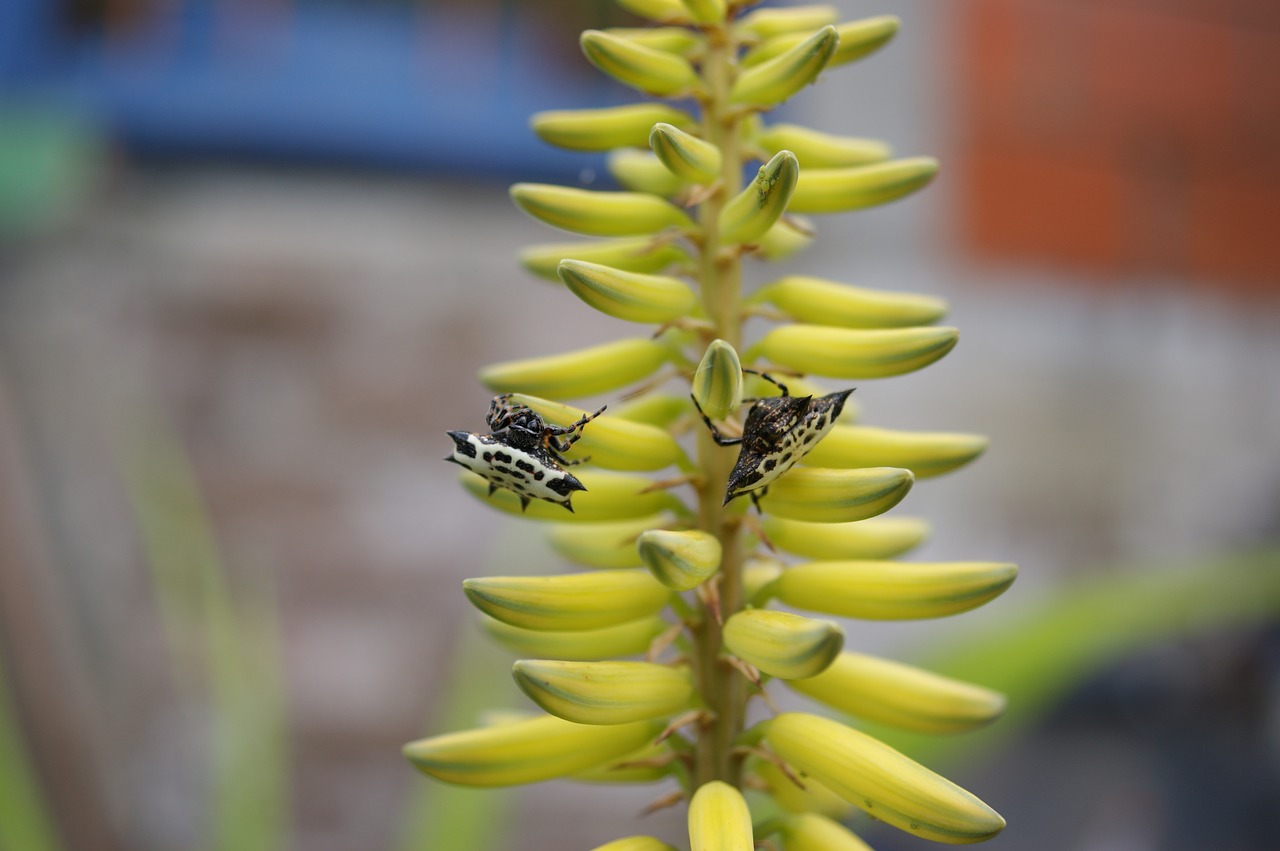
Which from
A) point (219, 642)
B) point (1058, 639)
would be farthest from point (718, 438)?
point (219, 642)

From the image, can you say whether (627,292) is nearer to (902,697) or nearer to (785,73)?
(785,73)

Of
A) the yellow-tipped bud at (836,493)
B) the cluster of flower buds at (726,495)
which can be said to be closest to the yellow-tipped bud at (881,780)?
the cluster of flower buds at (726,495)

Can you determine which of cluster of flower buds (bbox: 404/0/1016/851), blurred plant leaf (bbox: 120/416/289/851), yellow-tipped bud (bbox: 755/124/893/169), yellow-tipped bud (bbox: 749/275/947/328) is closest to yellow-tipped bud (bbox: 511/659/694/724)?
cluster of flower buds (bbox: 404/0/1016/851)

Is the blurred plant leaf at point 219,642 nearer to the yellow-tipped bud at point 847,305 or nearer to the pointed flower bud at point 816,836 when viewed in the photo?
the pointed flower bud at point 816,836

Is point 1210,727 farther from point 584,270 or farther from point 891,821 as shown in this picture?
point 584,270

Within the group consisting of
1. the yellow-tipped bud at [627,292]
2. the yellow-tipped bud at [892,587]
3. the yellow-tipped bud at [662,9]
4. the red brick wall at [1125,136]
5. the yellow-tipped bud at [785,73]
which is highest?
the red brick wall at [1125,136]

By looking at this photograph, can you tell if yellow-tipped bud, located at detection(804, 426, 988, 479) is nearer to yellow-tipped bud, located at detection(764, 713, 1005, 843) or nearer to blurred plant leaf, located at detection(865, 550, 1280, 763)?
yellow-tipped bud, located at detection(764, 713, 1005, 843)
